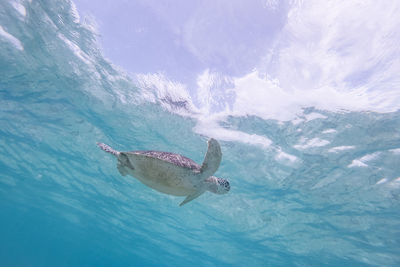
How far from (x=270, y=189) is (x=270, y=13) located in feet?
38.9

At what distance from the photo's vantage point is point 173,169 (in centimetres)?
402

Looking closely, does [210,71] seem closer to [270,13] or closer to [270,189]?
[270,13]

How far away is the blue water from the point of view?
410 inches

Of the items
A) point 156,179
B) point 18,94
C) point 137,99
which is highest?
point 137,99

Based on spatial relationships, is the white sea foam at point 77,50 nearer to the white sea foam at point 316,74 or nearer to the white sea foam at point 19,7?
the white sea foam at point 19,7

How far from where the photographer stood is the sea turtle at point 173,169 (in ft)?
13.0

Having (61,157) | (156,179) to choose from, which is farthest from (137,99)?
(61,157)

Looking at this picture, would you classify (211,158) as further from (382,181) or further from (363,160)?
(382,181)

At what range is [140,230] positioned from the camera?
3497 centimetres

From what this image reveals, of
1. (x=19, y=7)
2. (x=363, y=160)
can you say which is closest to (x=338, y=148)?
(x=363, y=160)

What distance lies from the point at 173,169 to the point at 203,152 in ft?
35.7

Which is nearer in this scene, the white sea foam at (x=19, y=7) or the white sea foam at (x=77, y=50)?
the white sea foam at (x=19, y=7)

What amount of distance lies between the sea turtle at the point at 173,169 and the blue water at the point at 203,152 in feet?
24.2

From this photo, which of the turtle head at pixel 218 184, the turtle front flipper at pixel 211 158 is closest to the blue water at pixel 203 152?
the turtle head at pixel 218 184
